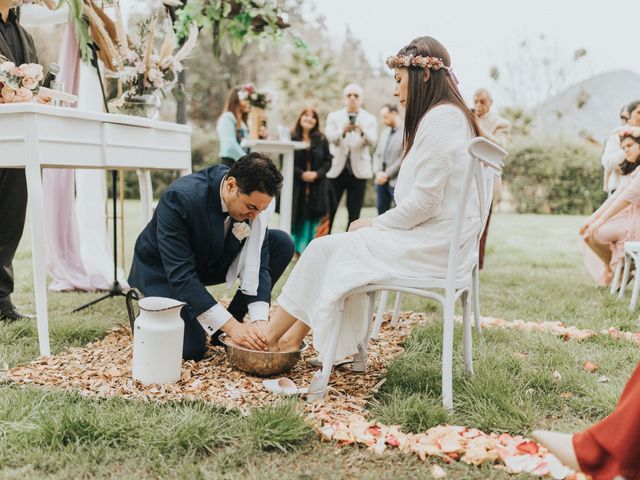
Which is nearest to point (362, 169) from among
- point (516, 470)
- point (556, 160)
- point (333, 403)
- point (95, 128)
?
point (95, 128)

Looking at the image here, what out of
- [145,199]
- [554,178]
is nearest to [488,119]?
[145,199]

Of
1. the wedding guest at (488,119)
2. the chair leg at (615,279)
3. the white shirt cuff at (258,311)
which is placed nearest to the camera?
the white shirt cuff at (258,311)

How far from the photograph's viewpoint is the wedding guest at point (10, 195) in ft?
12.5

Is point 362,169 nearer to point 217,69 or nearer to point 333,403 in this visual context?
point 333,403

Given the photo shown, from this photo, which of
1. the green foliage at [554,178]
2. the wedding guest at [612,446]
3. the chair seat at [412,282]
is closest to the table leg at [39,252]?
the chair seat at [412,282]

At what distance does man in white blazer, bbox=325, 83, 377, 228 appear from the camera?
276 inches

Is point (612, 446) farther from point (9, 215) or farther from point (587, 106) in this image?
point (587, 106)

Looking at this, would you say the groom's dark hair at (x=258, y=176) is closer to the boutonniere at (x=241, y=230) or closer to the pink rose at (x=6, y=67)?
the boutonniere at (x=241, y=230)

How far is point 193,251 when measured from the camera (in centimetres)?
319

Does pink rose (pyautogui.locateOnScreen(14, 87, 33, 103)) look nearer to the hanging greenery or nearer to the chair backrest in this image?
the hanging greenery

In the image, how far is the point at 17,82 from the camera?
3.13 metres

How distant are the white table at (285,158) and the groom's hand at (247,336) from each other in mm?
3205

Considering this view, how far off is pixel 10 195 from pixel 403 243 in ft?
8.90

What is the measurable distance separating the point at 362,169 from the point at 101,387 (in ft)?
15.9
